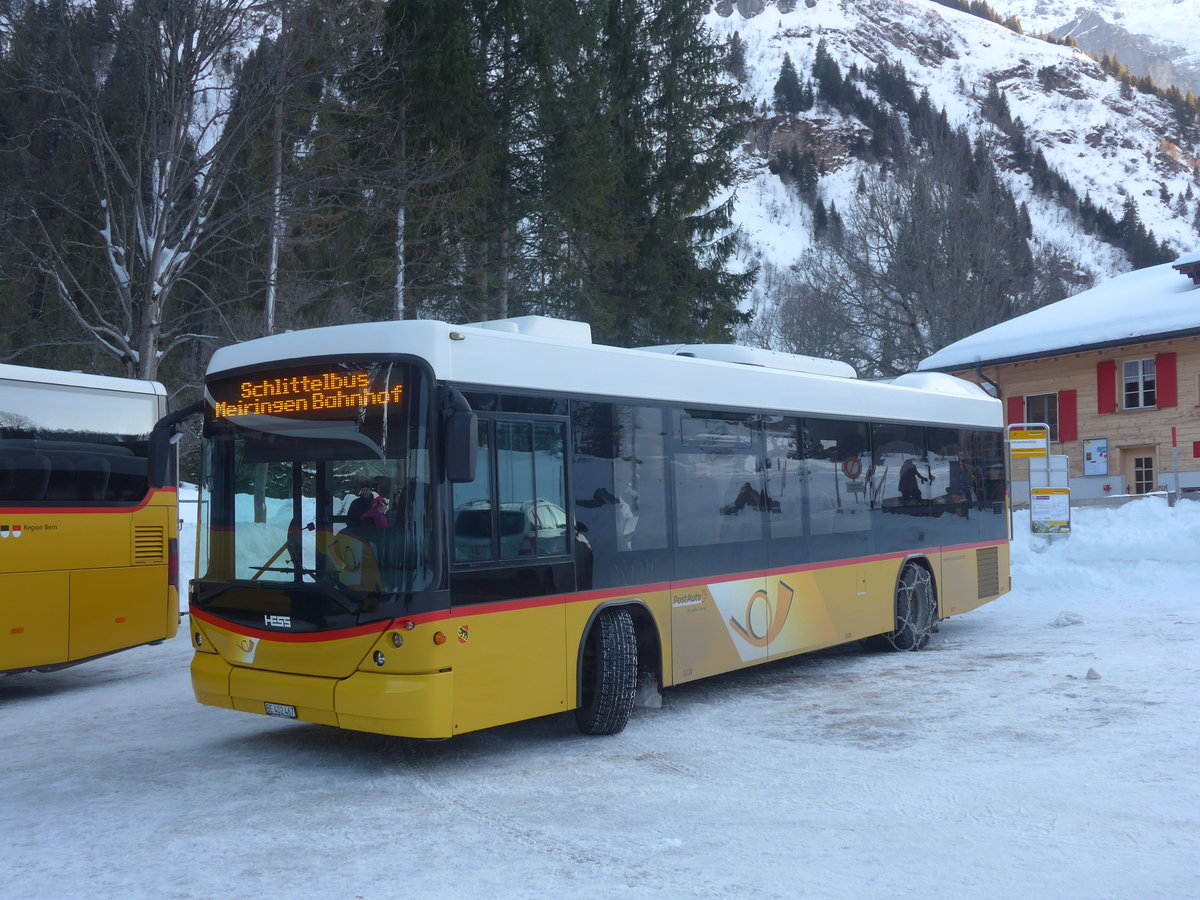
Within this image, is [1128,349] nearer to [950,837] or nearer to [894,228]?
[894,228]

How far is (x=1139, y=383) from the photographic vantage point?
114ft

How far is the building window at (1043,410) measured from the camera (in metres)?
36.8

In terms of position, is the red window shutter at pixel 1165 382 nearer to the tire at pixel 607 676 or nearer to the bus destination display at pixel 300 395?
the tire at pixel 607 676

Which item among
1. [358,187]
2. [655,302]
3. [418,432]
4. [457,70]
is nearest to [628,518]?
[418,432]

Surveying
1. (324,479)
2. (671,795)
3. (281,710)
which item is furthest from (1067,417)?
(281,710)

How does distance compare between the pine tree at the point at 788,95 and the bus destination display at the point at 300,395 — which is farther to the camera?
the pine tree at the point at 788,95

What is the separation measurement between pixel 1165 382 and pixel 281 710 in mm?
32162

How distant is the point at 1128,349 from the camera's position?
114ft

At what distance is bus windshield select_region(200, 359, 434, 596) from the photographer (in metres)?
6.95

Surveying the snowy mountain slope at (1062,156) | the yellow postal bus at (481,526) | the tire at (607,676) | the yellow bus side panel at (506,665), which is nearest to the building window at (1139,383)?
the yellow postal bus at (481,526)

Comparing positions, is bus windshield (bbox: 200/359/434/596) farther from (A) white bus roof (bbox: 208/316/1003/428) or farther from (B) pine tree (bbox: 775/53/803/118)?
(B) pine tree (bbox: 775/53/803/118)

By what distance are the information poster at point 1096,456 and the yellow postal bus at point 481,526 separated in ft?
92.8

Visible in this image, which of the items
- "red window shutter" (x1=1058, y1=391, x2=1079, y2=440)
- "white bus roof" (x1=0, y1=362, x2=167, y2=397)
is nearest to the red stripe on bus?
"white bus roof" (x1=0, y1=362, x2=167, y2=397)

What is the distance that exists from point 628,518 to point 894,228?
43.9m
